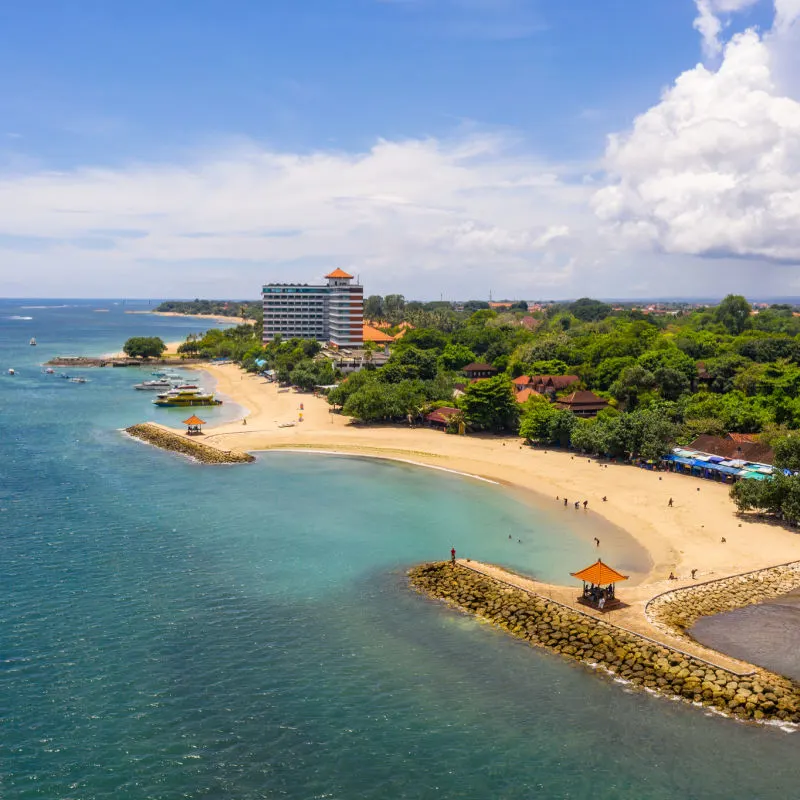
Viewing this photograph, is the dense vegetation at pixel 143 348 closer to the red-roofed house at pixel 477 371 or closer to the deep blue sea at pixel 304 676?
the red-roofed house at pixel 477 371

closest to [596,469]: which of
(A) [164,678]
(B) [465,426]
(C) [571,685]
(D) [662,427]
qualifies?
(D) [662,427]

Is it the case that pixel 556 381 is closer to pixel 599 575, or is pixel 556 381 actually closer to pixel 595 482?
pixel 595 482

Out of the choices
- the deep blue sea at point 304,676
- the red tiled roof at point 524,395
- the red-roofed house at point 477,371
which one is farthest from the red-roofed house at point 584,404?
the red-roofed house at point 477,371

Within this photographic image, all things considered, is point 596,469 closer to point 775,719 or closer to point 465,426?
point 465,426

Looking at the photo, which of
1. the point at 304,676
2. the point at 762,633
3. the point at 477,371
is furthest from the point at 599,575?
the point at 477,371

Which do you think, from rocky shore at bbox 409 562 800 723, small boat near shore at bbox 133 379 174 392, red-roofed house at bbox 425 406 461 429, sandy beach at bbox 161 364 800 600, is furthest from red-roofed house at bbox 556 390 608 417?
small boat near shore at bbox 133 379 174 392
